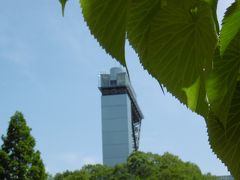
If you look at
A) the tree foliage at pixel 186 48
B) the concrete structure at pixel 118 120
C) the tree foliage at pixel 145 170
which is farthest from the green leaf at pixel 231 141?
the concrete structure at pixel 118 120

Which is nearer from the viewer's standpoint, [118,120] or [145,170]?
[145,170]

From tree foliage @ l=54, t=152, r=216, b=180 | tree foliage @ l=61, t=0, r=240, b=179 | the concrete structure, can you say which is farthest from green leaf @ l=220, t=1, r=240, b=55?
the concrete structure

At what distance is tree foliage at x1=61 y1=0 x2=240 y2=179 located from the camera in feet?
0.84

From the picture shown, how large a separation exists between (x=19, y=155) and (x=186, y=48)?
15560mm

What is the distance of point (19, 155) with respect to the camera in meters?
15.4

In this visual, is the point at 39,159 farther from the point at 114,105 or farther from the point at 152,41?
the point at 114,105

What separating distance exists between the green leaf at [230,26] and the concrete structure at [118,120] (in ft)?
130

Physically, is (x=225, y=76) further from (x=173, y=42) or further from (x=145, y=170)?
(x=145, y=170)

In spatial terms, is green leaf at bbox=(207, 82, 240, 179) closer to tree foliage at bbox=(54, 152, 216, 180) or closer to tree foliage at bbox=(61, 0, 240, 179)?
tree foliage at bbox=(61, 0, 240, 179)

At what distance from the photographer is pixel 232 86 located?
258mm

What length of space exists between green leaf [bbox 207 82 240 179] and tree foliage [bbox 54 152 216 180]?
2120 centimetres

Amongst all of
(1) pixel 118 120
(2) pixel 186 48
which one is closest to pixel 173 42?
(2) pixel 186 48

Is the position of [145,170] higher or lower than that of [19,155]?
lower

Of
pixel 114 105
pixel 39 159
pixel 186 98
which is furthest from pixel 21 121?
pixel 114 105
